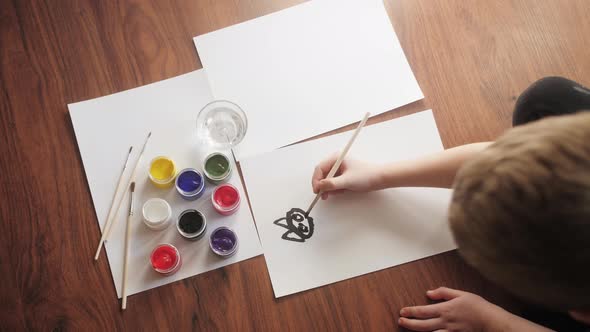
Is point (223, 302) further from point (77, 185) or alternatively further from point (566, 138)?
point (566, 138)

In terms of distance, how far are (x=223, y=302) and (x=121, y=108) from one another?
0.38m

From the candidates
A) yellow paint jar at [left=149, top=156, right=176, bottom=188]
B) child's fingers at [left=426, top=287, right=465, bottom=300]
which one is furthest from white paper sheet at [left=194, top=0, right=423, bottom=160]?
child's fingers at [left=426, top=287, right=465, bottom=300]

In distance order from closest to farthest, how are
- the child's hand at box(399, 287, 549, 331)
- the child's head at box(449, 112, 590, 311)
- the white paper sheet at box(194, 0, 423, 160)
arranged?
the child's head at box(449, 112, 590, 311) < the child's hand at box(399, 287, 549, 331) < the white paper sheet at box(194, 0, 423, 160)

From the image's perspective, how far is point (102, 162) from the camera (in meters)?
0.75

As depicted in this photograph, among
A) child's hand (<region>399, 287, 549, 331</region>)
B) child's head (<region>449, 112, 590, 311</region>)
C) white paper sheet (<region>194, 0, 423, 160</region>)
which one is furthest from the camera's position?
white paper sheet (<region>194, 0, 423, 160</region>)

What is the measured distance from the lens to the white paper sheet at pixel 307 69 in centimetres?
79

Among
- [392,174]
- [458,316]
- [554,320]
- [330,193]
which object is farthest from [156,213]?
[554,320]

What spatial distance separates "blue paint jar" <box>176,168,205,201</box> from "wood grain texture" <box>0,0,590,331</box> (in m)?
0.14

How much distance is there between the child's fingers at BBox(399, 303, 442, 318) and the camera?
0.71 m

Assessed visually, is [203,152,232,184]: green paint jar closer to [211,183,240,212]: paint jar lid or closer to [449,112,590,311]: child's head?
[211,183,240,212]: paint jar lid

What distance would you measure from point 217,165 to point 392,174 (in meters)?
0.30

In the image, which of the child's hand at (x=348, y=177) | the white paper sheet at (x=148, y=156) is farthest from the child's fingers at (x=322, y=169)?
the white paper sheet at (x=148, y=156)

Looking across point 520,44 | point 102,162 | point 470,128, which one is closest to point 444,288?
point 470,128

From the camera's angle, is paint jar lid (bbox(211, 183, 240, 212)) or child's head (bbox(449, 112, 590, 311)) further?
paint jar lid (bbox(211, 183, 240, 212))
